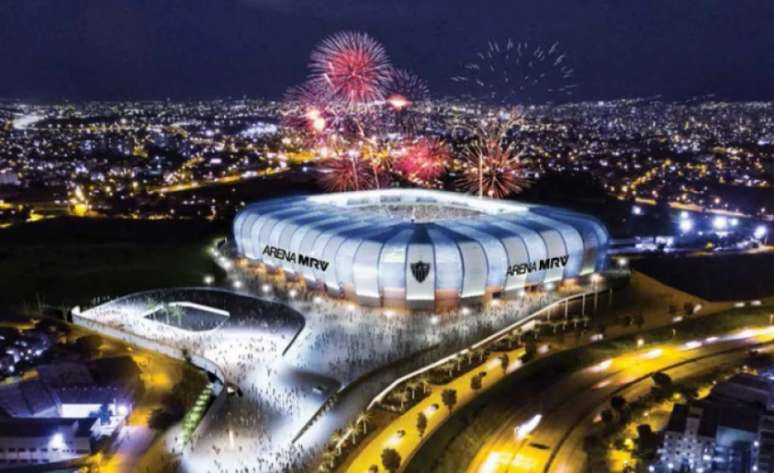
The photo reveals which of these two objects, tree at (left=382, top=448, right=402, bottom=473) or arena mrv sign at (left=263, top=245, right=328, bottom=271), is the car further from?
arena mrv sign at (left=263, top=245, right=328, bottom=271)

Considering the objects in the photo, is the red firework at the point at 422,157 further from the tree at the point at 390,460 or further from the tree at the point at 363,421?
the tree at the point at 390,460

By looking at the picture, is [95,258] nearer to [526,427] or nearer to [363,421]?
[363,421]

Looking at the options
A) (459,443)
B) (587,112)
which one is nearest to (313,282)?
(459,443)

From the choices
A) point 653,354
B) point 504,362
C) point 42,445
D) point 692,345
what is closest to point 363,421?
point 504,362

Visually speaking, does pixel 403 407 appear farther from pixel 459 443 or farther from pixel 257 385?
pixel 257 385

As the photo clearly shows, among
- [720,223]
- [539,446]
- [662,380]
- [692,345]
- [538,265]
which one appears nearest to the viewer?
[539,446]

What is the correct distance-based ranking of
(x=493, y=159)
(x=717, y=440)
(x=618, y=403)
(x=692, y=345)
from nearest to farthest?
(x=717, y=440), (x=618, y=403), (x=692, y=345), (x=493, y=159)

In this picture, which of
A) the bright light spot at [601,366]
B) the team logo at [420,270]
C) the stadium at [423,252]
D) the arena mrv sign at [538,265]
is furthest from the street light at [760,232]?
the team logo at [420,270]
